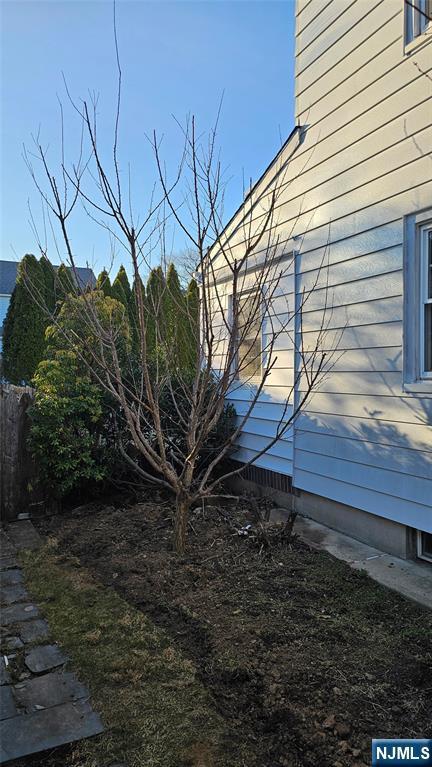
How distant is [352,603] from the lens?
329cm

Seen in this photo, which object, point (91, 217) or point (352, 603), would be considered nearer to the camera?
point (352, 603)

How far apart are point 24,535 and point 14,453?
1.13 metres

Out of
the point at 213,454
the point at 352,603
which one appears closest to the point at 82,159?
the point at 352,603

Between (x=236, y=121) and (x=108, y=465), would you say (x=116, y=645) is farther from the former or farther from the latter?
(x=236, y=121)

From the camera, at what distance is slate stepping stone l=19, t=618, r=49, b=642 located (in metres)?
3.02

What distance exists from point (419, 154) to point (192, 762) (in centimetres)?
411

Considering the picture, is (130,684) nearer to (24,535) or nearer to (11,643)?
(11,643)

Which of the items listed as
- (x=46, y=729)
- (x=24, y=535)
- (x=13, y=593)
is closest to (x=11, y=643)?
(x=13, y=593)

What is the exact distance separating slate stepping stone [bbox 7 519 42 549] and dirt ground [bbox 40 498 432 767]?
13.9 inches

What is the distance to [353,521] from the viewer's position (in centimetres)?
471

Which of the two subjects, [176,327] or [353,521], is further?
[353,521]

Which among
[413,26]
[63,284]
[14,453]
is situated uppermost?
[413,26]

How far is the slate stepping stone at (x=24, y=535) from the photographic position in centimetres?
486

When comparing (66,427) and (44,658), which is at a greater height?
(66,427)
